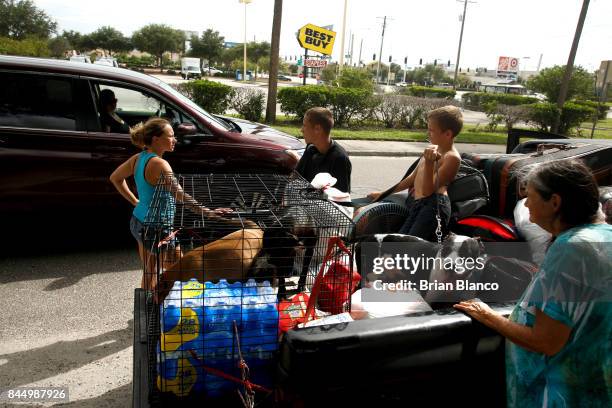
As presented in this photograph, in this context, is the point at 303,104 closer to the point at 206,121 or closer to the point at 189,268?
the point at 206,121

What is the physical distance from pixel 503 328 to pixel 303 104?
52.8ft

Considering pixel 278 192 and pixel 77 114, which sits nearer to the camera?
pixel 278 192

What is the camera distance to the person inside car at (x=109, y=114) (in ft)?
17.7

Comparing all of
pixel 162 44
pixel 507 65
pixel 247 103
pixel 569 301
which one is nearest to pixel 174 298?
pixel 569 301

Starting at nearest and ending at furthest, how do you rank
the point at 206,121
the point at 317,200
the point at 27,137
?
the point at 317,200 < the point at 27,137 < the point at 206,121

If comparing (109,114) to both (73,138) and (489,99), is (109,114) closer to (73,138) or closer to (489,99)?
(73,138)

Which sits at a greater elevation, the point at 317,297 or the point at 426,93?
the point at 426,93

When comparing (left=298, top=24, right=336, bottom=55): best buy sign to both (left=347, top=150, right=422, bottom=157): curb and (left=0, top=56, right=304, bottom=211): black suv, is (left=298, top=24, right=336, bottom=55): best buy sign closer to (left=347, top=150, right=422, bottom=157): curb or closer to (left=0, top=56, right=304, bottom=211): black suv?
(left=347, top=150, right=422, bottom=157): curb

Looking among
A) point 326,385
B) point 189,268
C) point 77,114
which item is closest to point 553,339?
point 326,385

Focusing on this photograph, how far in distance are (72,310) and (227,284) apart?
8.02 feet

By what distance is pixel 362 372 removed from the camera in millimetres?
1863

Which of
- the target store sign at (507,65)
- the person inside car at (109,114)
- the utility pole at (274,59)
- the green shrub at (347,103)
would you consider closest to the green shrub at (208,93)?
the utility pole at (274,59)

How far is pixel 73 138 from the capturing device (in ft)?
16.8

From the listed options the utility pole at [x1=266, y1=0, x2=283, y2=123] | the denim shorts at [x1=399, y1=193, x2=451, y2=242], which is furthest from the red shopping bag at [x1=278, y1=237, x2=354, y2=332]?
the utility pole at [x1=266, y1=0, x2=283, y2=123]
